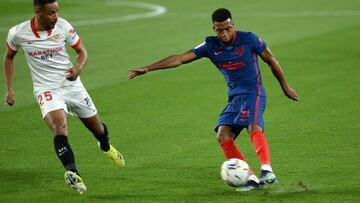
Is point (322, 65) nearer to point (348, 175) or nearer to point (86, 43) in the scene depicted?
point (86, 43)

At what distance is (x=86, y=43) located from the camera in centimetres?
2469

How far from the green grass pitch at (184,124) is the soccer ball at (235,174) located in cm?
18

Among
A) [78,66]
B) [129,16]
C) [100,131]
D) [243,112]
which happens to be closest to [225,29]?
[243,112]

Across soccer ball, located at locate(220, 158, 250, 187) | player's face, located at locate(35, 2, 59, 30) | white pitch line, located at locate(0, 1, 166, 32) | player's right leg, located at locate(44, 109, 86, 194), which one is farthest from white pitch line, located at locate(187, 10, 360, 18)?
soccer ball, located at locate(220, 158, 250, 187)

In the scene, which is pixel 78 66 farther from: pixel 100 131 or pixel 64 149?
pixel 100 131

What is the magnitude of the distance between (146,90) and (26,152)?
5739mm

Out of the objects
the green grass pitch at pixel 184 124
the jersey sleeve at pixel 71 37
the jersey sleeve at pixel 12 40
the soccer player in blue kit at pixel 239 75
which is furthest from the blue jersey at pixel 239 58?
the jersey sleeve at pixel 12 40

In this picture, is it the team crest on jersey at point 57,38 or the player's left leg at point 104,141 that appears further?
the player's left leg at point 104,141

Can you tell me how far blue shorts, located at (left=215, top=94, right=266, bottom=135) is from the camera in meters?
10.6

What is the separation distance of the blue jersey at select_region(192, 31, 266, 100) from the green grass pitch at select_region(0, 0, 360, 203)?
122 centimetres

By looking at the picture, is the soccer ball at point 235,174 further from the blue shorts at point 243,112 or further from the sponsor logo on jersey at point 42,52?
the sponsor logo on jersey at point 42,52

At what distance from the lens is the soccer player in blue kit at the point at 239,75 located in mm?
10578

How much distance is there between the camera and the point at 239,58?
10625 millimetres

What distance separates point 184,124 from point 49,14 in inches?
192
